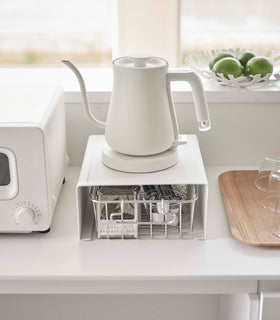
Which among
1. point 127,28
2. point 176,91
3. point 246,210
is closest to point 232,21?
point 127,28

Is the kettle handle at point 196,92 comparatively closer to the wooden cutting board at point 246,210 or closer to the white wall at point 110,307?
the wooden cutting board at point 246,210

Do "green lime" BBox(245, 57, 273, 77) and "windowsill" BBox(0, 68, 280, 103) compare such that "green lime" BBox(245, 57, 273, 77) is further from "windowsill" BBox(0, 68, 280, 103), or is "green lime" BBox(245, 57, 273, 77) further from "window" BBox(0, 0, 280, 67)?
"window" BBox(0, 0, 280, 67)

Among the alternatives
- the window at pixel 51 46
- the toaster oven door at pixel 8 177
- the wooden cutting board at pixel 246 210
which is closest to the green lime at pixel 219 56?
the wooden cutting board at pixel 246 210

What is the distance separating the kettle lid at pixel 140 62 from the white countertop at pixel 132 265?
0.42 metres

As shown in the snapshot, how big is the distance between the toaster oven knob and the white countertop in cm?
7

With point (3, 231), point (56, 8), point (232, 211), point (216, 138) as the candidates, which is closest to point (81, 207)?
point (3, 231)

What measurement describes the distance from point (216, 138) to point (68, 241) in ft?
1.97

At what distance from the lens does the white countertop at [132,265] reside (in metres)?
1.11

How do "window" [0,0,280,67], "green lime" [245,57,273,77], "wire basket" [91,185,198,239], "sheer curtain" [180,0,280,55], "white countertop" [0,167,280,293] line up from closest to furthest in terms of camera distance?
"white countertop" [0,167,280,293] → "wire basket" [91,185,198,239] → "green lime" [245,57,273,77] → "window" [0,0,280,67] → "sheer curtain" [180,0,280,55]

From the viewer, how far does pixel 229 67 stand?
1.50m

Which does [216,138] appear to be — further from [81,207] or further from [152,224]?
[81,207]

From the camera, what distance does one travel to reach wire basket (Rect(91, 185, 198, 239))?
1224 mm

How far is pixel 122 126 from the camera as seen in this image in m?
1.22

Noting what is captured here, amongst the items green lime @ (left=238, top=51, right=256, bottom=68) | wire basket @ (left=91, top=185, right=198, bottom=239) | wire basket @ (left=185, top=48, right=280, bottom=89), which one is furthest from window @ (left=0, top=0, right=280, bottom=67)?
wire basket @ (left=91, top=185, right=198, bottom=239)
